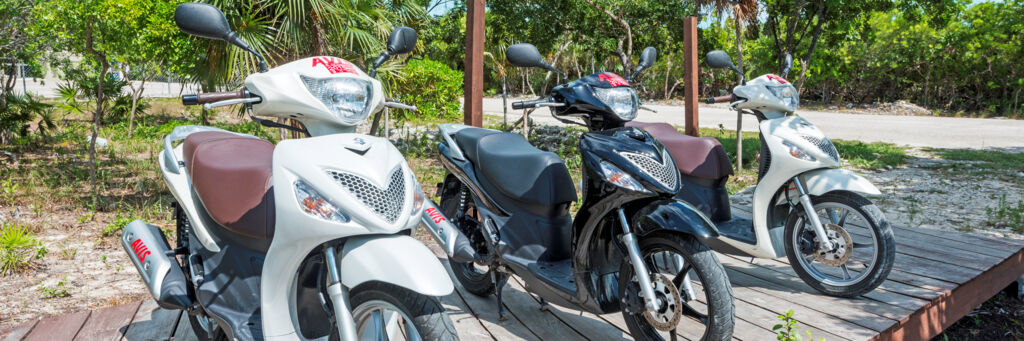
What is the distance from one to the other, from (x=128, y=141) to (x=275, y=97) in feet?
33.5

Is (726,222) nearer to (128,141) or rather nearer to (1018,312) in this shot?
(1018,312)

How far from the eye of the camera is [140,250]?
2291mm

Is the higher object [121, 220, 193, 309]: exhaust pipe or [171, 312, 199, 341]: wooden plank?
[121, 220, 193, 309]: exhaust pipe

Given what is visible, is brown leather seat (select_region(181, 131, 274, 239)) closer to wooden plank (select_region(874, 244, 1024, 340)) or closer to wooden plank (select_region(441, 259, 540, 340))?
wooden plank (select_region(441, 259, 540, 340))

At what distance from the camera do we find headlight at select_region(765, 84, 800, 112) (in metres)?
3.25

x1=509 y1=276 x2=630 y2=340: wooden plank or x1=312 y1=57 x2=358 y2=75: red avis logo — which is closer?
x1=312 y1=57 x2=358 y2=75: red avis logo

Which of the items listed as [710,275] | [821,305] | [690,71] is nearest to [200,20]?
[710,275]

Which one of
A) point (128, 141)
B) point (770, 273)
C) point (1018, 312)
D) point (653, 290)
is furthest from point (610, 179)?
point (128, 141)

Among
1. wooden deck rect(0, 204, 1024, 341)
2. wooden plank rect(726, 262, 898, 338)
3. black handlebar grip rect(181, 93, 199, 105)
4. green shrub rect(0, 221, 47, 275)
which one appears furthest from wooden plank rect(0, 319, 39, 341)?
wooden plank rect(726, 262, 898, 338)

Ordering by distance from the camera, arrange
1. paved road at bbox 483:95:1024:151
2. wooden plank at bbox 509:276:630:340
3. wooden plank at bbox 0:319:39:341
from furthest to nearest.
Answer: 1. paved road at bbox 483:95:1024:151
2. wooden plank at bbox 509:276:630:340
3. wooden plank at bbox 0:319:39:341

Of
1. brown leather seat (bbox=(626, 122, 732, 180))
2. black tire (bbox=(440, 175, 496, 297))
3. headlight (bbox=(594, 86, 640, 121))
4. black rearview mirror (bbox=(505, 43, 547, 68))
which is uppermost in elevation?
black rearview mirror (bbox=(505, 43, 547, 68))

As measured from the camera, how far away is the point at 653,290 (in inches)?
86.7

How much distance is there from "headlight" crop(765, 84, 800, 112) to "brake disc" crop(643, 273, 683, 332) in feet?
4.82

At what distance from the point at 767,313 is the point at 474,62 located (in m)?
2.10
